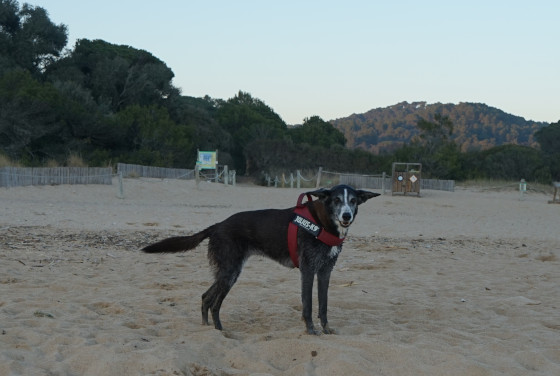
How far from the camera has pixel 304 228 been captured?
17.5 feet

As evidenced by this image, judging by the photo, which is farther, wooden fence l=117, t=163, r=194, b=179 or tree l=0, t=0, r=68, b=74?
tree l=0, t=0, r=68, b=74

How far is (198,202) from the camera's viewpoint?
22750mm

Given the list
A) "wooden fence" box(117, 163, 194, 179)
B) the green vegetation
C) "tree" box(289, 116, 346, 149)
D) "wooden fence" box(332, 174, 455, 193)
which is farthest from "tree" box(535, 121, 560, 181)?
"wooden fence" box(117, 163, 194, 179)

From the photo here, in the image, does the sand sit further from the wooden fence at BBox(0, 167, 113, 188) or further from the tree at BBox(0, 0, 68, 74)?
the tree at BBox(0, 0, 68, 74)

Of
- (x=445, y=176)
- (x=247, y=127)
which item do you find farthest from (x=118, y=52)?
(x=445, y=176)

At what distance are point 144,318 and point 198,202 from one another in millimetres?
17273

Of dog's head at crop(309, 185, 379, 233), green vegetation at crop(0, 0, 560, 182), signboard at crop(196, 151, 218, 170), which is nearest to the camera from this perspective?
dog's head at crop(309, 185, 379, 233)

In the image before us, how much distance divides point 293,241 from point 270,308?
1.23 m

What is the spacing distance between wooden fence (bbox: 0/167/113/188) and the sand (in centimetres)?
688

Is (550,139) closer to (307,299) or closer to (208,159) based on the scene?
(208,159)

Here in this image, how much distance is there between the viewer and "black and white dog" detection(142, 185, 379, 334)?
5.30 m

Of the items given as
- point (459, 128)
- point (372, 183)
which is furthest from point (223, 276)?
point (459, 128)

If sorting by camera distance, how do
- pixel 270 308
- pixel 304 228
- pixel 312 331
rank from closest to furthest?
pixel 312 331
pixel 304 228
pixel 270 308

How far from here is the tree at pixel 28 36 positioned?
4694 cm
